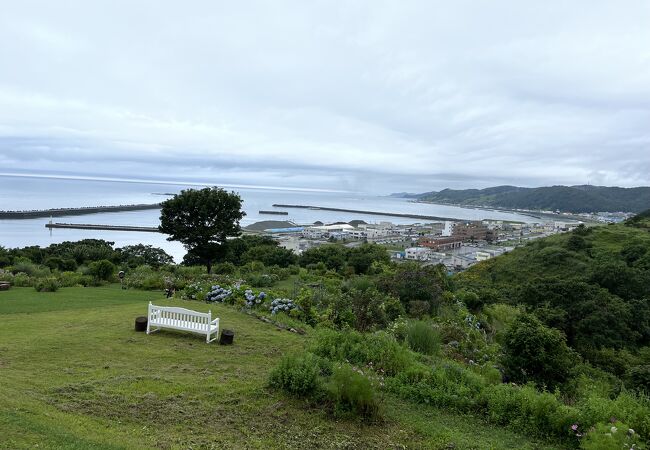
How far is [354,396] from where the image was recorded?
4504 mm

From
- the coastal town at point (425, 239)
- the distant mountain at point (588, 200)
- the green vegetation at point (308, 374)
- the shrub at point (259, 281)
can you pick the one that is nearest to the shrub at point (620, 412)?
the green vegetation at point (308, 374)

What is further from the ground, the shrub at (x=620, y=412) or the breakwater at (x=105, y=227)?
the shrub at (x=620, y=412)

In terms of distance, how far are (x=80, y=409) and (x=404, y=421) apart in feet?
11.6

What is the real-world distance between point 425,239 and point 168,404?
69.3 metres

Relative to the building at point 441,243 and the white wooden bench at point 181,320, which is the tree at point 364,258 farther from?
the building at point 441,243

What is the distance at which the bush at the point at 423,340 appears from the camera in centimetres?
709

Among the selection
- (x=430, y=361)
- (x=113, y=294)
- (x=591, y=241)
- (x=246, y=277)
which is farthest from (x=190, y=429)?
(x=591, y=241)

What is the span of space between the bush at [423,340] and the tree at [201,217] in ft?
37.9

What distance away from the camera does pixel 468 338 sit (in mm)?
8672

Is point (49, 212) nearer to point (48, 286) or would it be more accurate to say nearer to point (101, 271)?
point (101, 271)

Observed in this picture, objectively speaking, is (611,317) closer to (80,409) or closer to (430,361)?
(430,361)

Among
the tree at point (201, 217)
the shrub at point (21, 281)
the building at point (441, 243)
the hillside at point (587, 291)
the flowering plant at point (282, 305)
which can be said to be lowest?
the building at point (441, 243)

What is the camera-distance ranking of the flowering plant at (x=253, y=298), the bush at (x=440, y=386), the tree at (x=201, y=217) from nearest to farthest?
the bush at (x=440, y=386) → the flowering plant at (x=253, y=298) → the tree at (x=201, y=217)

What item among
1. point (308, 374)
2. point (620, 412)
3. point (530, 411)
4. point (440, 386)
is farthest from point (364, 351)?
point (620, 412)
